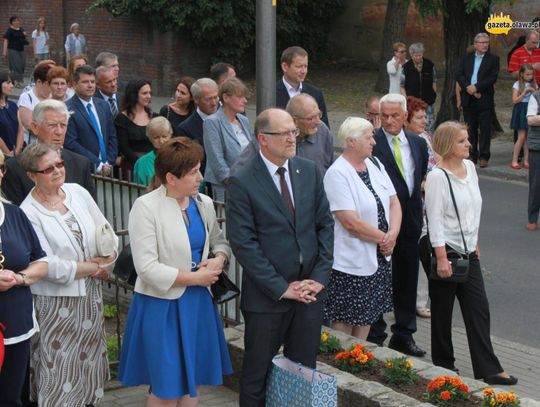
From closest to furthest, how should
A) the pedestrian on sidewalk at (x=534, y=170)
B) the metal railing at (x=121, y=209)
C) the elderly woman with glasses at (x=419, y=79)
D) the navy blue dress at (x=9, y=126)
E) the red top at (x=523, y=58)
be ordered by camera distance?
the metal railing at (x=121, y=209) → the navy blue dress at (x=9, y=126) → the pedestrian on sidewalk at (x=534, y=170) → the red top at (x=523, y=58) → the elderly woman with glasses at (x=419, y=79)

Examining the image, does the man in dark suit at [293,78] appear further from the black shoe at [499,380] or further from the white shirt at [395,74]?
the white shirt at [395,74]

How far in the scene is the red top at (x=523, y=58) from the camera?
659 inches

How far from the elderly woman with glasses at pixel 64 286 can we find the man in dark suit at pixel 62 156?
546 mm

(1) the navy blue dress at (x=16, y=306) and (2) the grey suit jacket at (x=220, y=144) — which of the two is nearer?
(1) the navy blue dress at (x=16, y=306)

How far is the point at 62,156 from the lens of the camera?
21.5 ft

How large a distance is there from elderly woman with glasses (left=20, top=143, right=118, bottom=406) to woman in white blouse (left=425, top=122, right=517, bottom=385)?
237cm

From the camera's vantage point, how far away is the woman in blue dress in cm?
543

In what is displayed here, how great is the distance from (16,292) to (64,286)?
1.44 feet

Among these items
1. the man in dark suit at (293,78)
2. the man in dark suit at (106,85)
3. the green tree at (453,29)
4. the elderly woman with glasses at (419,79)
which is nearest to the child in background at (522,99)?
the green tree at (453,29)

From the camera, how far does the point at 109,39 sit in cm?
2897

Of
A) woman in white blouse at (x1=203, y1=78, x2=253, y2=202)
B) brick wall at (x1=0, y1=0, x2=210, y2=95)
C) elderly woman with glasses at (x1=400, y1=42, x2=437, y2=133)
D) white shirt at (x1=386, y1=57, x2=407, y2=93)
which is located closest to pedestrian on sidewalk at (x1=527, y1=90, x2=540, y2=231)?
woman in white blouse at (x1=203, y1=78, x2=253, y2=202)

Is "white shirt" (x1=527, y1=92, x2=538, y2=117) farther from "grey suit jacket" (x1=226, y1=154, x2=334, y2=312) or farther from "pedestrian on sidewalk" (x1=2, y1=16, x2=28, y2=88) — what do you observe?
"pedestrian on sidewalk" (x1=2, y1=16, x2=28, y2=88)

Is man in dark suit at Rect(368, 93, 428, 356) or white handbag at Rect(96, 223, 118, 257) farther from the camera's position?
man in dark suit at Rect(368, 93, 428, 356)

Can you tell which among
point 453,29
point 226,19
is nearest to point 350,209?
point 453,29
